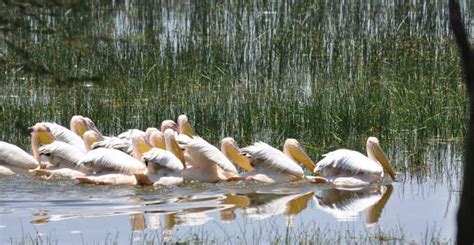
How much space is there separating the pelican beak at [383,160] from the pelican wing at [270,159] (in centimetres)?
81

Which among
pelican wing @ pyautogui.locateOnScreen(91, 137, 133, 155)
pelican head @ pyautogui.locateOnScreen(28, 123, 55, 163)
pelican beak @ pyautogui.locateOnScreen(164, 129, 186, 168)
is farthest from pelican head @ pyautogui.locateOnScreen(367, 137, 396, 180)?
pelican head @ pyautogui.locateOnScreen(28, 123, 55, 163)

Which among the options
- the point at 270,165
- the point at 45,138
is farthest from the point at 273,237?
the point at 45,138

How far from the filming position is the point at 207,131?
13820 millimetres

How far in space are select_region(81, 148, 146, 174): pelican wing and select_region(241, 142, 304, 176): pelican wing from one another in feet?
3.38

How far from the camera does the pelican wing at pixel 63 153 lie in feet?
38.8

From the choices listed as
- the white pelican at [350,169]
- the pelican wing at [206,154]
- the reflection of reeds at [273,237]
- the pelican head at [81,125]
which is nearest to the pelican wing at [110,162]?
the pelican wing at [206,154]

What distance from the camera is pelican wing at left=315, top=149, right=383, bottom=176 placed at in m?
11.5

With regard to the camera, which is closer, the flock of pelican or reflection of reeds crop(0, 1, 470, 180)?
the flock of pelican

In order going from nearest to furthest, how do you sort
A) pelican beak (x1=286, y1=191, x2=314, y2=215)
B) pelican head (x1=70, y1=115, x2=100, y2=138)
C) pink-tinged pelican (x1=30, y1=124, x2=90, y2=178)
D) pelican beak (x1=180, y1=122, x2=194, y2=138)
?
pelican beak (x1=286, y1=191, x2=314, y2=215) < pink-tinged pelican (x1=30, y1=124, x2=90, y2=178) < pelican beak (x1=180, y1=122, x2=194, y2=138) < pelican head (x1=70, y1=115, x2=100, y2=138)

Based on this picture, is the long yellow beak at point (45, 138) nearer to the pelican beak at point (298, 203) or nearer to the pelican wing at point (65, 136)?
the pelican wing at point (65, 136)

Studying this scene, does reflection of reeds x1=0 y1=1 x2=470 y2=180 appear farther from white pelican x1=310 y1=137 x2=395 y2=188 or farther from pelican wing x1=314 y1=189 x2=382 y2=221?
pelican wing x1=314 y1=189 x2=382 y2=221

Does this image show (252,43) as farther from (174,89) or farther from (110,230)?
(110,230)

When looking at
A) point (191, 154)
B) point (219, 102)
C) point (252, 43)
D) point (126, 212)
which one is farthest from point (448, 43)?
point (126, 212)

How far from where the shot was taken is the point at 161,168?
1142 cm
